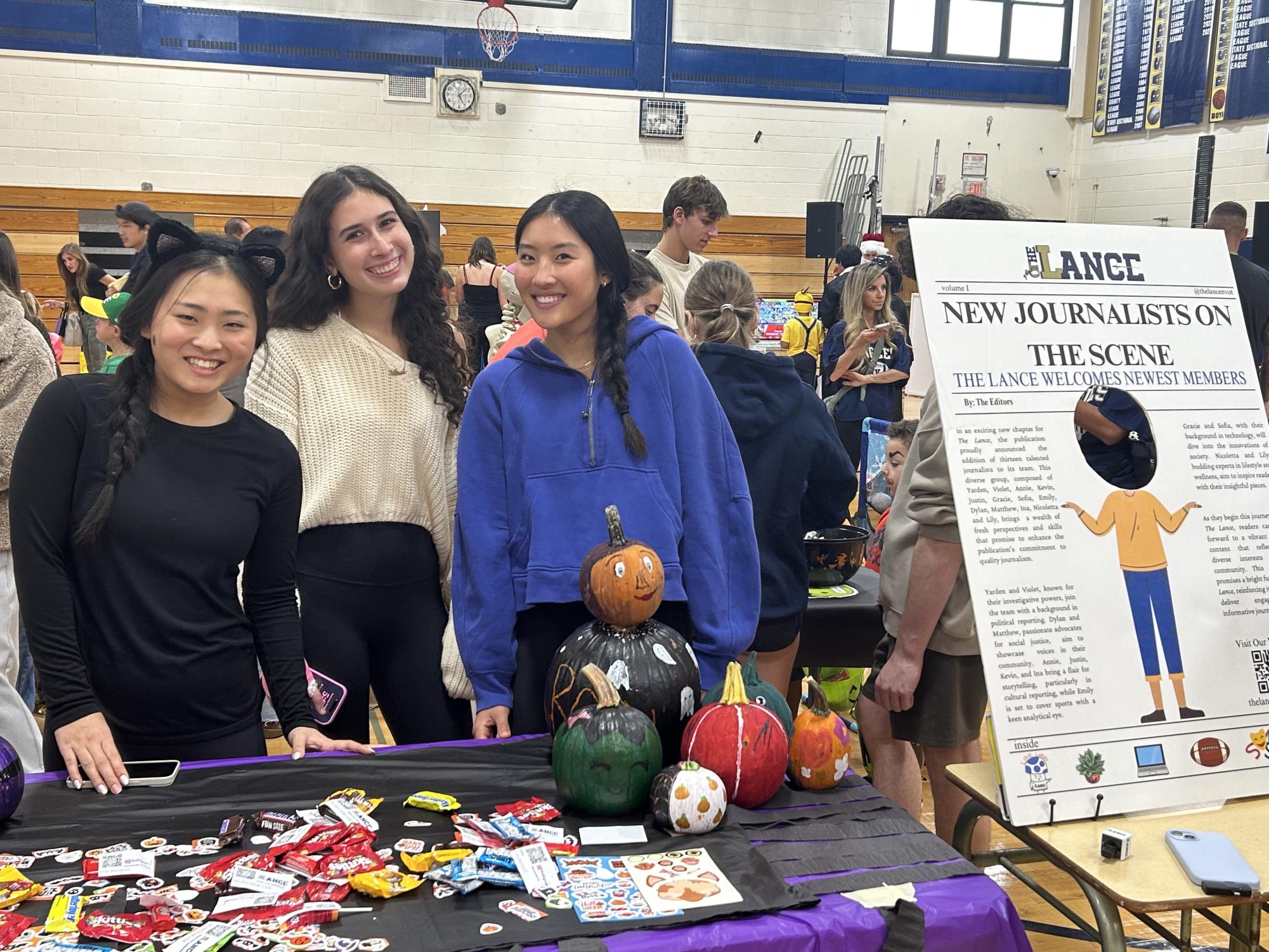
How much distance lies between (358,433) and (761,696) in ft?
3.13

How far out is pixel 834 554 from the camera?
2951 mm

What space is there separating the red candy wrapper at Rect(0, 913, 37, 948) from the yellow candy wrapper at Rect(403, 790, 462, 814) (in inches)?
18.4

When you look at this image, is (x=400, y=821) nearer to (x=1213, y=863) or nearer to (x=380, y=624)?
(x=380, y=624)

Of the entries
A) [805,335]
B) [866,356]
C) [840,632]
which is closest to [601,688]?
[840,632]

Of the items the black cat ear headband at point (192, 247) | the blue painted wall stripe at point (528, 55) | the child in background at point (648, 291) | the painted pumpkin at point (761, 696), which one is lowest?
the painted pumpkin at point (761, 696)

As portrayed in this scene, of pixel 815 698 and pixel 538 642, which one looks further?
pixel 538 642

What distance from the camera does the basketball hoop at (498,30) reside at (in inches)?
382

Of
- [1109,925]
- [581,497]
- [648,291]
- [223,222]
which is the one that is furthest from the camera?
[223,222]

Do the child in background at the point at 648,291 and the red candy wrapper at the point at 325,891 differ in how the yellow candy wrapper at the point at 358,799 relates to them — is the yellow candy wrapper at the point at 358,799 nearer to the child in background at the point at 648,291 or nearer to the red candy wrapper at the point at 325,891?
the red candy wrapper at the point at 325,891

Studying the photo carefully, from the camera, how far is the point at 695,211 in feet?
13.2

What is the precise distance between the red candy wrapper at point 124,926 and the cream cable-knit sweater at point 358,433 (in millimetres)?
912

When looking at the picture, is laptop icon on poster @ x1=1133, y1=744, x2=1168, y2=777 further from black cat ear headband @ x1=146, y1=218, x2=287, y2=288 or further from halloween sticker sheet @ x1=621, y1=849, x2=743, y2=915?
black cat ear headband @ x1=146, y1=218, x2=287, y2=288

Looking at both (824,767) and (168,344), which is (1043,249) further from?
(168,344)

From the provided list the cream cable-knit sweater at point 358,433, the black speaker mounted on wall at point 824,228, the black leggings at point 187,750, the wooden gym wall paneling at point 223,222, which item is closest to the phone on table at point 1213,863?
the cream cable-knit sweater at point 358,433
